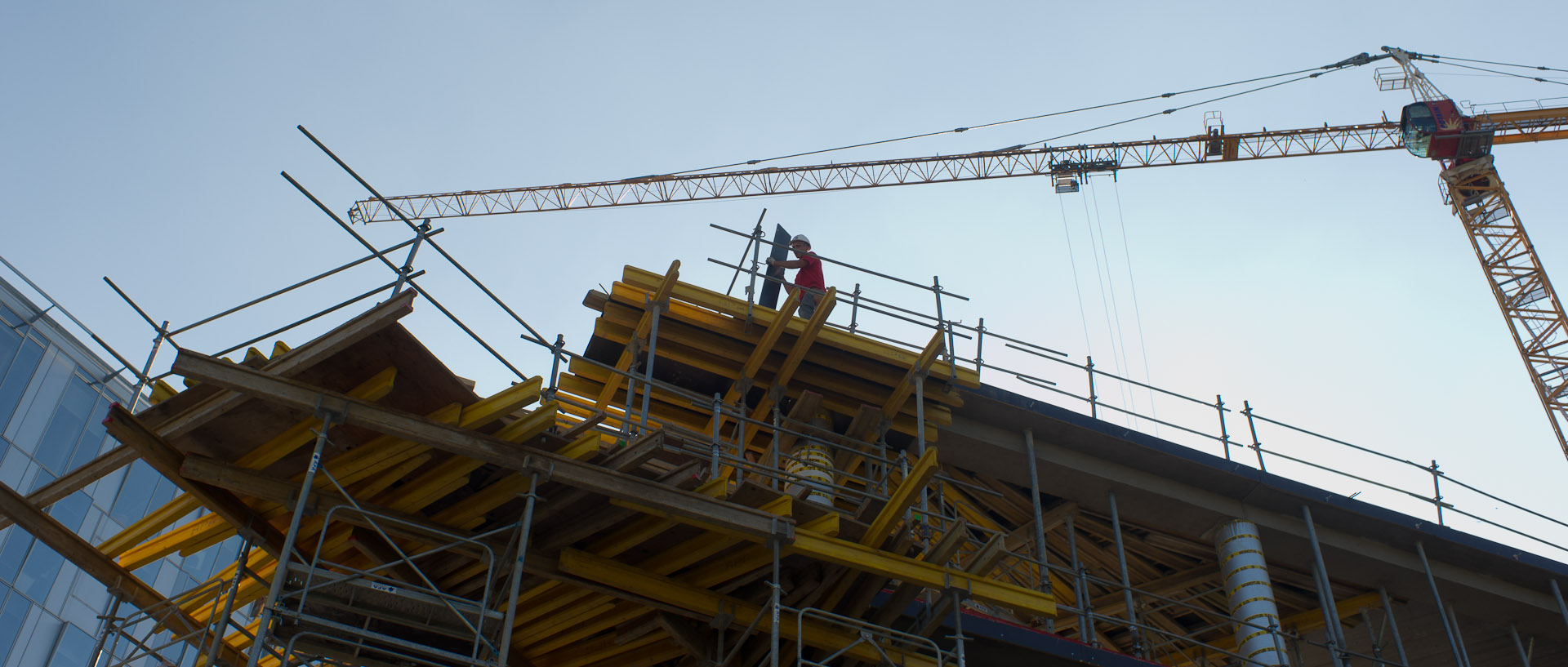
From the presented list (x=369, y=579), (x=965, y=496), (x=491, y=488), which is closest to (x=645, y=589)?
(x=491, y=488)

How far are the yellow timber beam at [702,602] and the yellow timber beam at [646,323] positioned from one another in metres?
2.99

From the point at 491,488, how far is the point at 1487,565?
55.2ft

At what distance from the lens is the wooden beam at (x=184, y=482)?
38.2ft

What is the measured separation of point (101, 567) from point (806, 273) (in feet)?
32.2

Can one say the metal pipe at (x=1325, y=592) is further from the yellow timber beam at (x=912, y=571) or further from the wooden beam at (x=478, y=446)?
the wooden beam at (x=478, y=446)

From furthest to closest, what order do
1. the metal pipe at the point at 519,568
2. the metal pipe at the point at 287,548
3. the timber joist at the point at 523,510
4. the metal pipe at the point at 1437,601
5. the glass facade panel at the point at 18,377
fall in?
the glass facade panel at the point at 18,377, the metal pipe at the point at 1437,601, the timber joist at the point at 523,510, the metal pipe at the point at 519,568, the metal pipe at the point at 287,548

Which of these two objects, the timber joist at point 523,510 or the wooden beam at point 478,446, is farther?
the timber joist at point 523,510

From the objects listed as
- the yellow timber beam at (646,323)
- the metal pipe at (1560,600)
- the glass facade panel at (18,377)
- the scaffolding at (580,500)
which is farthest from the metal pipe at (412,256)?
the glass facade panel at (18,377)

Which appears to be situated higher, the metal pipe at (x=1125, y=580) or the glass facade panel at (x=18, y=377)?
the glass facade panel at (x=18, y=377)

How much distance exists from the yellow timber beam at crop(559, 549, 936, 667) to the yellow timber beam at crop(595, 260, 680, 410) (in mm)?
2990

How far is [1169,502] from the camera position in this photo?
19.2 meters

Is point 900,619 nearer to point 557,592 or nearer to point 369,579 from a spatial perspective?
point 557,592

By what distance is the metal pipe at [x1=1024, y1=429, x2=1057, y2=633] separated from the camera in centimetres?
1646

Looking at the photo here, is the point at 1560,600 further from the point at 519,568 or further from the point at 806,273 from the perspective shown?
the point at 519,568
